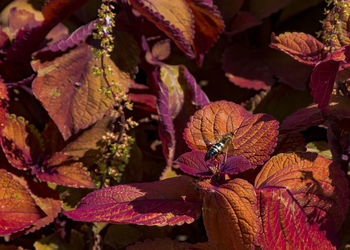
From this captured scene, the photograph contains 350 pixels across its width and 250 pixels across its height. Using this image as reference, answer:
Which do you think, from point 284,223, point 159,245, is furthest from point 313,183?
point 159,245

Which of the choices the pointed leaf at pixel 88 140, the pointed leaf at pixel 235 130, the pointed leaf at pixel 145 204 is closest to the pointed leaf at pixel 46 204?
the pointed leaf at pixel 88 140

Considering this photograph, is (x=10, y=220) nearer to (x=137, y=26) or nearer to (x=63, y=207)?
(x=63, y=207)

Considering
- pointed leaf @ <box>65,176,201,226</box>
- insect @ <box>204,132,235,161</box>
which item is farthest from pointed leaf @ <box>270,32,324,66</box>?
pointed leaf @ <box>65,176,201,226</box>

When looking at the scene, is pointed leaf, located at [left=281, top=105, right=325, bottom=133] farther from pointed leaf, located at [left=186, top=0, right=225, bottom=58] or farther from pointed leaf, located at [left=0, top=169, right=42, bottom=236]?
pointed leaf, located at [left=0, top=169, right=42, bottom=236]

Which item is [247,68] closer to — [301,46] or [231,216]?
[301,46]

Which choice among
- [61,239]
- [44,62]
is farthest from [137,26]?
[61,239]
